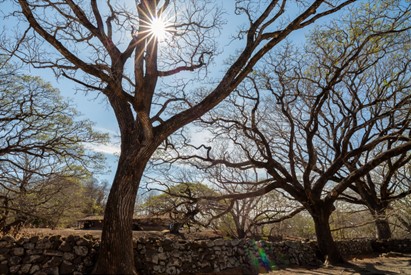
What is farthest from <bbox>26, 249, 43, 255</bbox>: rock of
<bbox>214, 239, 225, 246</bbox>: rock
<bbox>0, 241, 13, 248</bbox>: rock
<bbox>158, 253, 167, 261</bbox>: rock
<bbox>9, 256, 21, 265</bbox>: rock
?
<bbox>214, 239, 225, 246</bbox>: rock

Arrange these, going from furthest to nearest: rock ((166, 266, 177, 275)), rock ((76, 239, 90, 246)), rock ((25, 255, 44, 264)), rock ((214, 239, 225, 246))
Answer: rock ((214, 239, 225, 246)) < rock ((166, 266, 177, 275)) < rock ((76, 239, 90, 246)) < rock ((25, 255, 44, 264))

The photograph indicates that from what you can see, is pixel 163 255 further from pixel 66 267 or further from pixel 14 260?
pixel 14 260

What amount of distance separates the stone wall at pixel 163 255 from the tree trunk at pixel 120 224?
0.88 metres

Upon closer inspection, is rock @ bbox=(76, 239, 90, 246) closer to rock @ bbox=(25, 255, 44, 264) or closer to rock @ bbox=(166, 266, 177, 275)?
rock @ bbox=(25, 255, 44, 264)

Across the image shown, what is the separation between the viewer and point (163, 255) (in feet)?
18.5

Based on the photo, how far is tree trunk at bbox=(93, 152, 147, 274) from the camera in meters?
3.87

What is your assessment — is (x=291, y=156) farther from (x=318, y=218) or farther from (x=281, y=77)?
(x=281, y=77)

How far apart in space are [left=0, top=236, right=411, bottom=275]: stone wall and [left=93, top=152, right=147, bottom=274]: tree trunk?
0.88m

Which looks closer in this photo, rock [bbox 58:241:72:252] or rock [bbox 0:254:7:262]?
rock [bbox 0:254:7:262]

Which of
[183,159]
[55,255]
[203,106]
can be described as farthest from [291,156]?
[55,255]

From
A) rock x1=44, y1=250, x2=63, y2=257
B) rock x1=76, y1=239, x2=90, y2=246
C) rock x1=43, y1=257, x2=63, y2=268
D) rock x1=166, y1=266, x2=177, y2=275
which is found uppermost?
rock x1=76, y1=239, x2=90, y2=246

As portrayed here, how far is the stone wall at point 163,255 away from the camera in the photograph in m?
4.21

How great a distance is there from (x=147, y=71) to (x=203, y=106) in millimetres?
1454

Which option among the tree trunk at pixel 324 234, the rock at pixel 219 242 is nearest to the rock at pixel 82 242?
the rock at pixel 219 242
